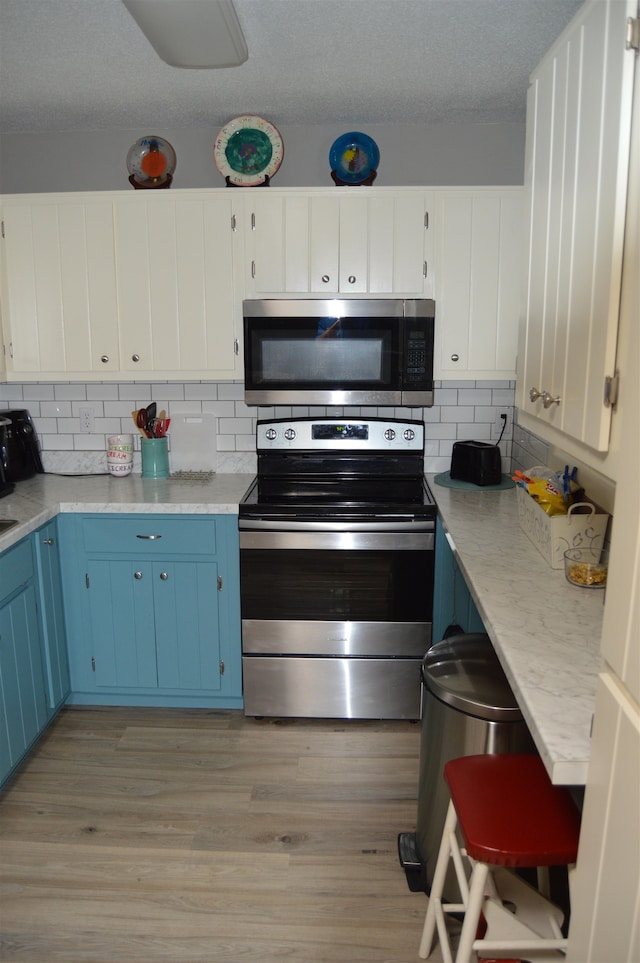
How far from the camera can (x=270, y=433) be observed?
3.13 meters

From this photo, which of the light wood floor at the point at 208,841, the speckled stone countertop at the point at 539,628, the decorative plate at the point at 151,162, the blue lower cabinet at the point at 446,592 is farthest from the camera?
the decorative plate at the point at 151,162

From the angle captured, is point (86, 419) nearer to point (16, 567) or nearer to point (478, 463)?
point (16, 567)

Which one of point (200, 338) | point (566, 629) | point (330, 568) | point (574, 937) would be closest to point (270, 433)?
point (200, 338)

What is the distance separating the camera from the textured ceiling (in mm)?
1941

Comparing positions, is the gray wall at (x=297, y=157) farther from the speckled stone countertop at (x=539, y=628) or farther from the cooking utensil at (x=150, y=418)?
the speckled stone countertop at (x=539, y=628)

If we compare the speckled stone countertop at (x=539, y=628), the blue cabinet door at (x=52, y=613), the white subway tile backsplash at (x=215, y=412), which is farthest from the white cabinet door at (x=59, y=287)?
the speckled stone countertop at (x=539, y=628)

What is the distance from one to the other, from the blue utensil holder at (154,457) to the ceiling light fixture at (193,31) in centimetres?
148

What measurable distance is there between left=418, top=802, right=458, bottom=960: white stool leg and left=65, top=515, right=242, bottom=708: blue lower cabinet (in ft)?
4.13

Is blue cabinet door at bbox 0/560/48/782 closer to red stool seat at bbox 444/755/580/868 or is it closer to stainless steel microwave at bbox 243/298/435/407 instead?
stainless steel microwave at bbox 243/298/435/407

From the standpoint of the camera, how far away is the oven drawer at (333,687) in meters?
2.74

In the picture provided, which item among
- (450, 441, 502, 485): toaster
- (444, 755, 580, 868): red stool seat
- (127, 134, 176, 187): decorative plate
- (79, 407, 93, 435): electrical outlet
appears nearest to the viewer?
(444, 755, 580, 868): red stool seat

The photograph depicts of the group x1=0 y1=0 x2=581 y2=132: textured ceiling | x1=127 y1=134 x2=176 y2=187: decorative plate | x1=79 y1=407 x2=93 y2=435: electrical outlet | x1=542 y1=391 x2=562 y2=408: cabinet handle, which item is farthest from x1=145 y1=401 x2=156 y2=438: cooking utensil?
x1=542 y1=391 x2=562 y2=408: cabinet handle

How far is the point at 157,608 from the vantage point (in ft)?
9.13

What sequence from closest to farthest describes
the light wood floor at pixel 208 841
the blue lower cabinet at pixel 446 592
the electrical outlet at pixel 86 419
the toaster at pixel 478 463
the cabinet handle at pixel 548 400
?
the cabinet handle at pixel 548 400, the light wood floor at pixel 208 841, the blue lower cabinet at pixel 446 592, the toaster at pixel 478 463, the electrical outlet at pixel 86 419
